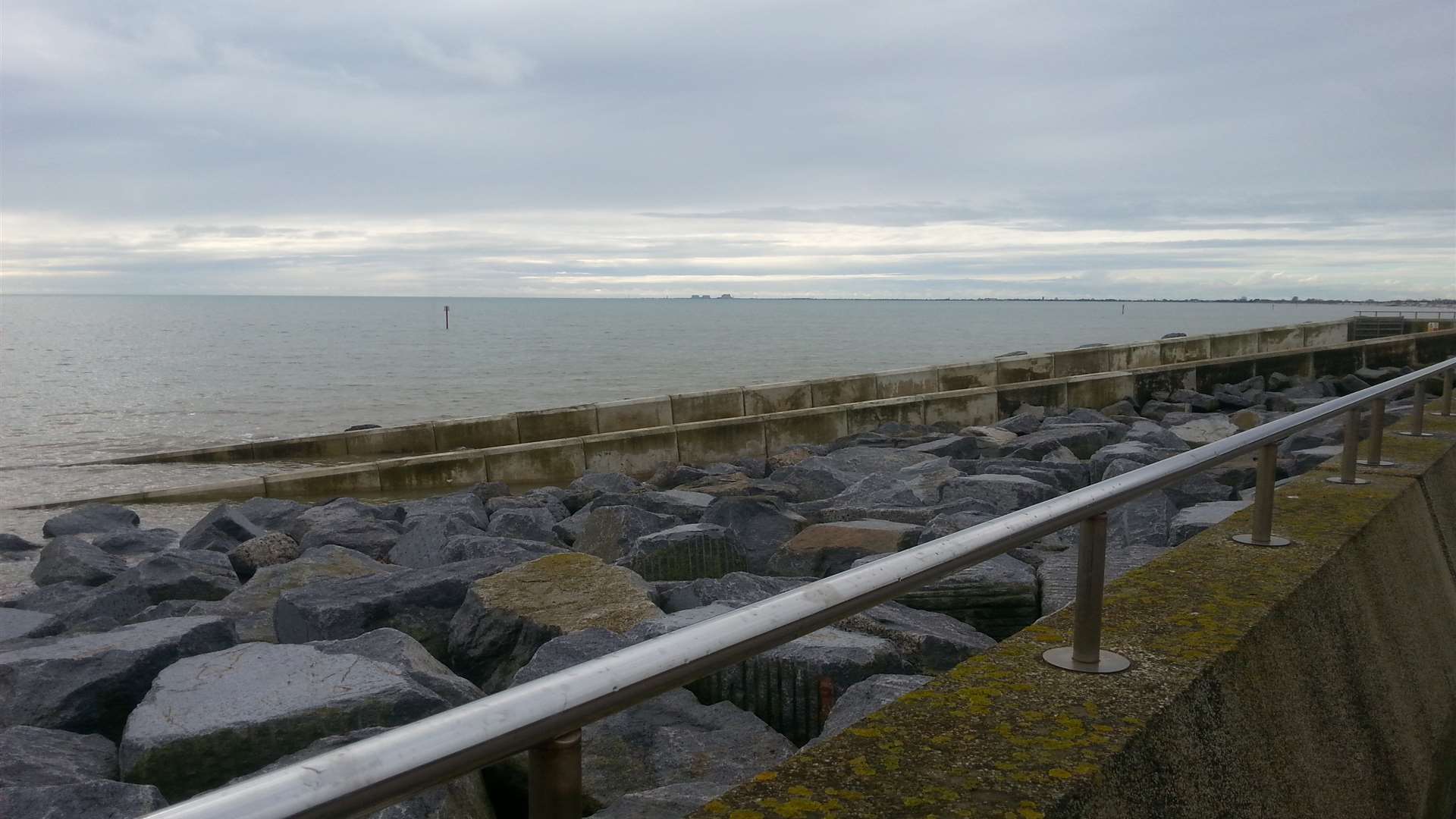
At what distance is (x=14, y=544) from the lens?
978 cm

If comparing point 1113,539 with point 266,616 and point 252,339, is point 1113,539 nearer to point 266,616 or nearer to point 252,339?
point 266,616

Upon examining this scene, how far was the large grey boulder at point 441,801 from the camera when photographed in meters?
2.58

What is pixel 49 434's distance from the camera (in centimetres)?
2259

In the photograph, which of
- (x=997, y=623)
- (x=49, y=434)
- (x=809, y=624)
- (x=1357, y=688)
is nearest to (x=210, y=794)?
(x=809, y=624)

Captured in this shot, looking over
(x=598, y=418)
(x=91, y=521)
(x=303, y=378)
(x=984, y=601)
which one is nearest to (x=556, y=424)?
(x=598, y=418)

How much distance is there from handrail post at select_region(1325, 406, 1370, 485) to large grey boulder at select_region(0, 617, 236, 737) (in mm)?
4792

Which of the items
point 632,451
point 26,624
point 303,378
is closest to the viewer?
point 26,624

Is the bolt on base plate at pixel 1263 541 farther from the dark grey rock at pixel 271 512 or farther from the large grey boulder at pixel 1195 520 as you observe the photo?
the dark grey rock at pixel 271 512

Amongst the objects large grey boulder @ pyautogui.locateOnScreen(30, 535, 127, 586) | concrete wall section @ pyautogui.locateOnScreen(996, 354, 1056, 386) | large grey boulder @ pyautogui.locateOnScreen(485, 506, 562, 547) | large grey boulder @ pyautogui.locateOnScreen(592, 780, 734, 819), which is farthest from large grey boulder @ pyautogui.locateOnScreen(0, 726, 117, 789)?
concrete wall section @ pyautogui.locateOnScreen(996, 354, 1056, 386)

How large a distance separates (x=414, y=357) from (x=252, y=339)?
25.9 meters

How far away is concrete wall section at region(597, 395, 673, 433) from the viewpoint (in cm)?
1605

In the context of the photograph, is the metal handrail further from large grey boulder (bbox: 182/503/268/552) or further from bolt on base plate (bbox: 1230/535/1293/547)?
large grey boulder (bbox: 182/503/268/552)

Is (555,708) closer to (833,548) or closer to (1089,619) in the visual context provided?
(1089,619)

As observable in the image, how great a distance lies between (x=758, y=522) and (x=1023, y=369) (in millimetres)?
14781
